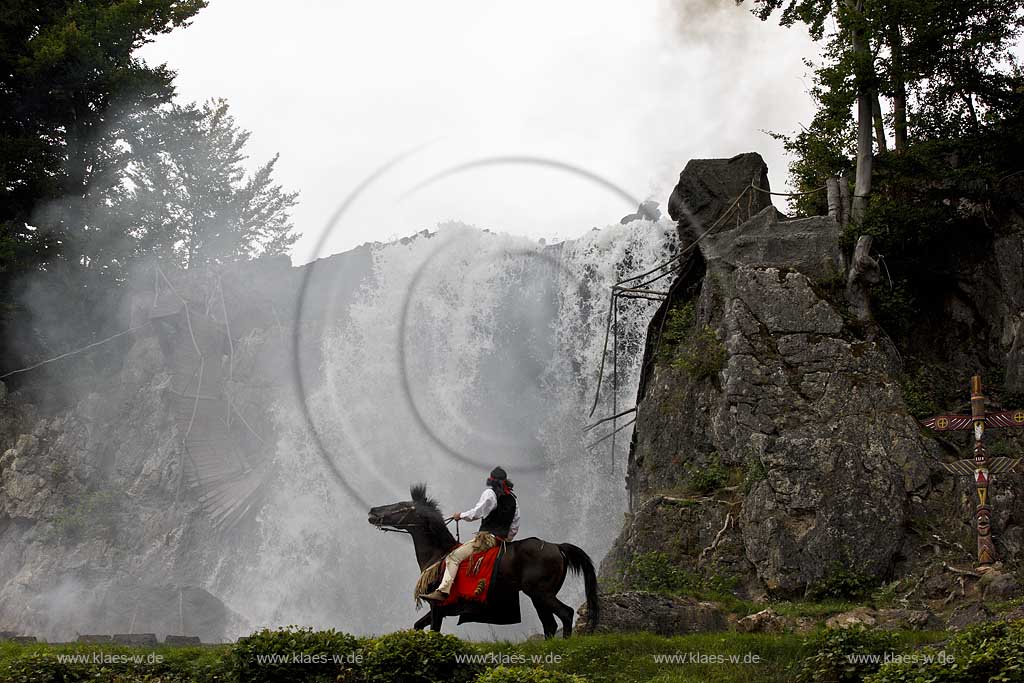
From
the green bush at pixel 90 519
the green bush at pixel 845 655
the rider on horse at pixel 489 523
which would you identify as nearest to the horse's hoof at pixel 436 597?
the rider on horse at pixel 489 523

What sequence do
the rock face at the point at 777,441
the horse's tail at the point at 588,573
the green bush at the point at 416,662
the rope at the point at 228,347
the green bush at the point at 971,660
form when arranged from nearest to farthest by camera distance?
the green bush at the point at 971,660 < the green bush at the point at 416,662 < the horse's tail at the point at 588,573 < the rock face at the point at 777,441 < the rope at the point at 228,347

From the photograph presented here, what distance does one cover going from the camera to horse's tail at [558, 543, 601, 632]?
13602mm

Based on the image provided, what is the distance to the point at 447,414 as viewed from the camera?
31203mm

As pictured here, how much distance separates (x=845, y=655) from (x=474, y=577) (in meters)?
5.10

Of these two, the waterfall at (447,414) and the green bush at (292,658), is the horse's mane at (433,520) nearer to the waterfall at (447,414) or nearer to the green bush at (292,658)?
the green bush at (292,658)

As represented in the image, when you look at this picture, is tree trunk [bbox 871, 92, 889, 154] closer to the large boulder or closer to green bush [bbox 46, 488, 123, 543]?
the large boulder

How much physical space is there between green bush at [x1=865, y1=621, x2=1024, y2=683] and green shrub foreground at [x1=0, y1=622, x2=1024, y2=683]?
1.0 inches

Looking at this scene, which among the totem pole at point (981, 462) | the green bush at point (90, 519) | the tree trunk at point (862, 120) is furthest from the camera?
the green bush at point (90, 519)

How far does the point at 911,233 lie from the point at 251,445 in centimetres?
2321

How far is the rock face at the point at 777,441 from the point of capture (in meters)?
16.5

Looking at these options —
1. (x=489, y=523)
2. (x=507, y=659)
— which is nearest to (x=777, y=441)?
(x=489, y=523)

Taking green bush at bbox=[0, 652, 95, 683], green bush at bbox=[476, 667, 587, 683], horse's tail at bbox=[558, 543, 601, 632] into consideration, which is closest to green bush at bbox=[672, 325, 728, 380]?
horse's tail at bbox=[558, 543, 601, 632]

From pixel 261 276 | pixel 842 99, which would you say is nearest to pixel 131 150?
pixel 261 276

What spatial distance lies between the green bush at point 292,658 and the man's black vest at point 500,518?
10.1 ft
